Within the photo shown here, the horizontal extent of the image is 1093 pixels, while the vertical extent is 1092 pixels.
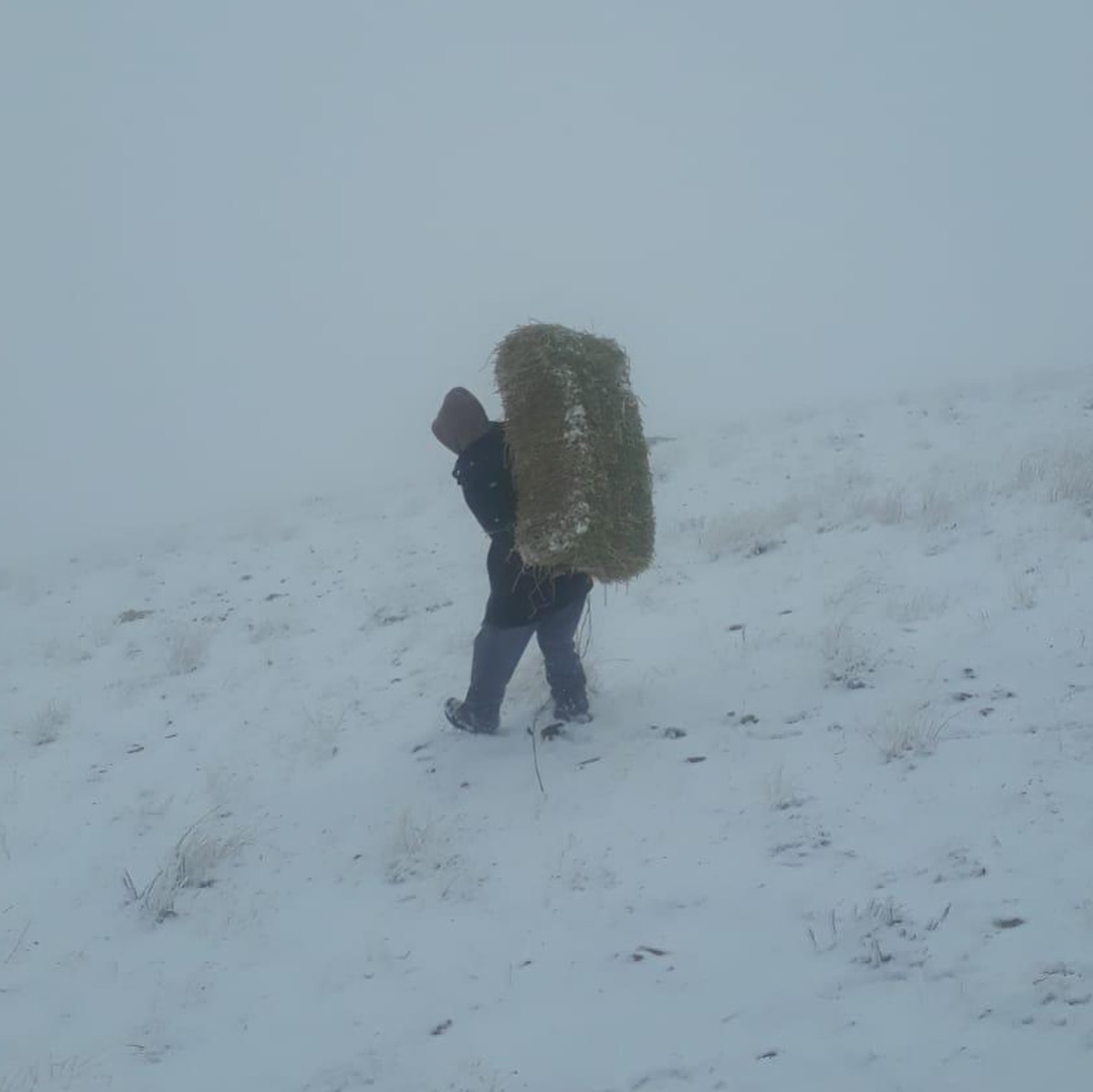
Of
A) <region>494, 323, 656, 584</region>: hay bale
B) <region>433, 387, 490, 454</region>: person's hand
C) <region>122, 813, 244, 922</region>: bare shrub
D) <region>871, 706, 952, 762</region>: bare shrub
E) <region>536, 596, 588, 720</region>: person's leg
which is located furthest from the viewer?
<region>536, 596, 588, 720</region>: person's leg

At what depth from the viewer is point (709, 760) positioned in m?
4.68

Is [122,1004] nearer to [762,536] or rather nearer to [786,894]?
[786,894]

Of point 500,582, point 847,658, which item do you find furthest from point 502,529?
point 847,658

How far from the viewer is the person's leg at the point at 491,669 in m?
5.24

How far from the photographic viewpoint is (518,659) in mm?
5352

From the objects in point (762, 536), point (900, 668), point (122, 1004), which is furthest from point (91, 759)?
point (762, 536)

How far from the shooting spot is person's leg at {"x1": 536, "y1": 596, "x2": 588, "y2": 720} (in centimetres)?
531

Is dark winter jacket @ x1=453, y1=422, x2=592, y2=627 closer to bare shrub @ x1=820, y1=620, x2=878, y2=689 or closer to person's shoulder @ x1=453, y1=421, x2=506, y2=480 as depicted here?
person's shoulder @ x1=453, y1=421, x2=506, y2=480

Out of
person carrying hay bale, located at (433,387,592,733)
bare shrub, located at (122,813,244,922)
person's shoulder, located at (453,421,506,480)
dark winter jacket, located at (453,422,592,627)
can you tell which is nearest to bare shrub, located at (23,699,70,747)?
bare shrub, located at (122,813,244,922)

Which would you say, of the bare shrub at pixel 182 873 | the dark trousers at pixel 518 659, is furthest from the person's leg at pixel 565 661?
the bare shrub at pixel 182 873

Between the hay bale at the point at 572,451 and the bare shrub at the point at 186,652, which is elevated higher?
the hay bale at the point at 572,451

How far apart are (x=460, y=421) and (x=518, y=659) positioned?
1.56 metres

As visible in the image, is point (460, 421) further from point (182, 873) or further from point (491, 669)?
point (182, 873)

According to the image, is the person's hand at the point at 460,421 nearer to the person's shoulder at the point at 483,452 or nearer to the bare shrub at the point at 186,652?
the person's shoulder at the point at 483,452
